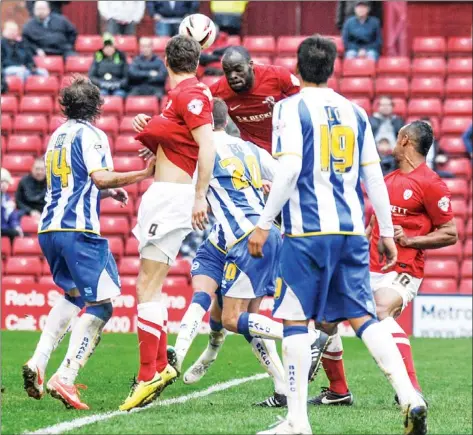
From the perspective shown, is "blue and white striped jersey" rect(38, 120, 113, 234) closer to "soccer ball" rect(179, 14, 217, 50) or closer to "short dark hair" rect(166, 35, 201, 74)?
"short dark hair" rect(166, 35, 201, 74)

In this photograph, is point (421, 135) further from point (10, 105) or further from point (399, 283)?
point (10, 105)

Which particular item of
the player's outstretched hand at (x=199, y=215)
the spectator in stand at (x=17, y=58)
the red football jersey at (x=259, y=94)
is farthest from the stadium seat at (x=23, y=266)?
the player's outstretched hand at (x=199, y=215)

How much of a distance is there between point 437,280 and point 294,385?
1139cm

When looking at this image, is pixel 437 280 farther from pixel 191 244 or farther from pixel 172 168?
pixel 172 168

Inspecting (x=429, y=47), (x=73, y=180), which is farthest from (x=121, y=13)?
(x=73, y=180)

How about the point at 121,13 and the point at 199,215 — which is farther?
the point at 121,13

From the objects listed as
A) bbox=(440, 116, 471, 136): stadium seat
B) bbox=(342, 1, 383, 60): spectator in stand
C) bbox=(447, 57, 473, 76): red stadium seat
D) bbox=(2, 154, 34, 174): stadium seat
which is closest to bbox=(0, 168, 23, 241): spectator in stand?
bbox=(2, 154, 34, 174): stadium seat

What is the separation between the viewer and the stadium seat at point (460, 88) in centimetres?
2033

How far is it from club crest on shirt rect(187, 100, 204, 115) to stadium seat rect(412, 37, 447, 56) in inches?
566

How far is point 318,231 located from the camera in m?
6.24

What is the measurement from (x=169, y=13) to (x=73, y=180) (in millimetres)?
13451

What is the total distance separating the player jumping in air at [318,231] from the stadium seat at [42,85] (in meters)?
15.2

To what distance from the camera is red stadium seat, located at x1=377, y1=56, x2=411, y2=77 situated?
20.6 meters

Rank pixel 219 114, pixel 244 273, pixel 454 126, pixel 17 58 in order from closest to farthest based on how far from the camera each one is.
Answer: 1. pixel 244 273
2. pixel 219 114
3. pixel 454 126
4. pixel 17 58
